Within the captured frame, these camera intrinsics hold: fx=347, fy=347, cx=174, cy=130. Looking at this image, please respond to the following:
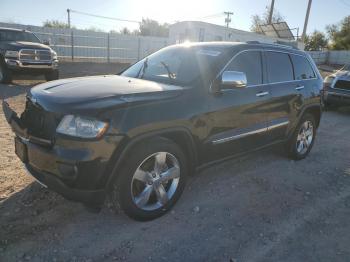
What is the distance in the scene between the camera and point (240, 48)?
4.32 metres

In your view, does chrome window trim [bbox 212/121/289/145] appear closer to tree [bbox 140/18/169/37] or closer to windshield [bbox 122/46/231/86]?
windshield [bbox 122/46/231/86]

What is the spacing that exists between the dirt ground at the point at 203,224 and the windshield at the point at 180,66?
140 centimetres

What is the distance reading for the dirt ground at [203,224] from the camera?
304cm

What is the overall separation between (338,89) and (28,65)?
9641 mm

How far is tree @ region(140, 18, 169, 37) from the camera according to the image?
64.6 metres

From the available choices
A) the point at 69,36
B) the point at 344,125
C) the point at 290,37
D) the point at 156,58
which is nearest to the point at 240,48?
the point at 156,58

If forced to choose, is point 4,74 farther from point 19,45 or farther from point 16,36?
point 16,36

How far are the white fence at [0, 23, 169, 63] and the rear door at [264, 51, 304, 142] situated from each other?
1907 centimetres

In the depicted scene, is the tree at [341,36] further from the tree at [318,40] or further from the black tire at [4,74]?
the black tire at [4,74]

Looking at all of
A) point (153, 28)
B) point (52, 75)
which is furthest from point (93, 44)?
point (153, 28)

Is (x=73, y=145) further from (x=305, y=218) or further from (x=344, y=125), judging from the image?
(x=344, y=125)

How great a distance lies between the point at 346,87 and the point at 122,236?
918 centimetres

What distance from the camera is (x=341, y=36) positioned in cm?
5134

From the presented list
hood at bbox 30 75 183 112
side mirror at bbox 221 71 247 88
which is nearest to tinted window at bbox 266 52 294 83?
side mirror at bbox 221 71 247 88
